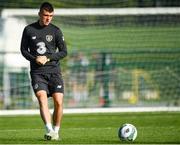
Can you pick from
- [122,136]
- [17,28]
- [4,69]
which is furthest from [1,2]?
[122,136]

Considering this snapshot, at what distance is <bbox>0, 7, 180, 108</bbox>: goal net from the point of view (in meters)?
27.1

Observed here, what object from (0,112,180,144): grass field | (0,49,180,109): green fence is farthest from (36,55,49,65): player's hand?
(0,49,180,109): green fence

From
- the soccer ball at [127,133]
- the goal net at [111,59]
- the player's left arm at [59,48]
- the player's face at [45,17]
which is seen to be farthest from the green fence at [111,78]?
the soccer ball at [127,133]

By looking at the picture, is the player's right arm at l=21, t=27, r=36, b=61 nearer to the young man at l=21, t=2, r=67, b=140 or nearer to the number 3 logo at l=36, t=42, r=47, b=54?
the young man at l=21, t=2, r=67, b=140

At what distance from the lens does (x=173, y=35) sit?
2762 cm

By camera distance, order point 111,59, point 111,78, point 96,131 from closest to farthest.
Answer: point 96,131 < point 111,78 < point 111,59

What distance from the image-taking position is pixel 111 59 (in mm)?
28156

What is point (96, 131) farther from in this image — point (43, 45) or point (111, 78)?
point (111, 78)

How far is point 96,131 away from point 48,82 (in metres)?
2.37

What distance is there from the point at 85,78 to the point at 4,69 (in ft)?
9.72

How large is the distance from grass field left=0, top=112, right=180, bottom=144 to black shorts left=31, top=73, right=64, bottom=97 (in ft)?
2.88

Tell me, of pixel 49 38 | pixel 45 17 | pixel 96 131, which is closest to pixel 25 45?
pixel 49 38

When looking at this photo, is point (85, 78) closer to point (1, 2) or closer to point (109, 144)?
point (1, 2)

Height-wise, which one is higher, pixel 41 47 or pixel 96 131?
pixel 41 47
